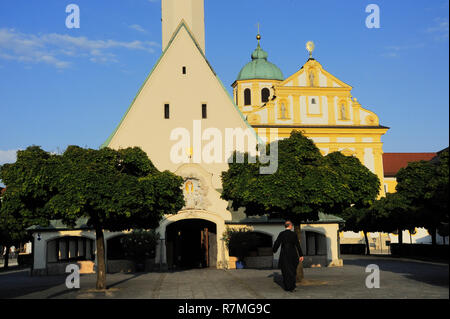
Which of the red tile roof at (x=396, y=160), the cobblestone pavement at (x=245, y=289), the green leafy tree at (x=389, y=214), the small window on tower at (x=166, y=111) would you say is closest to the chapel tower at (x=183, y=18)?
the small window on tower at (x=166, y=111)

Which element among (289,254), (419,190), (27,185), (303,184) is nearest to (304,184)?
(303,184)

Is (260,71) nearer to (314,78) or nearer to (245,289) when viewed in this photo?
(314,78)

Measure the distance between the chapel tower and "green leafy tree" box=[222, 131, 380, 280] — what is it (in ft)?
69.6

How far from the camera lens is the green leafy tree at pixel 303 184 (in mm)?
19000

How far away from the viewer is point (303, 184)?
19.0 m

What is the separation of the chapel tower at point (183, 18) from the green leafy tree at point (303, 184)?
21.2 metres

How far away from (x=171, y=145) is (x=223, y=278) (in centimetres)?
1204

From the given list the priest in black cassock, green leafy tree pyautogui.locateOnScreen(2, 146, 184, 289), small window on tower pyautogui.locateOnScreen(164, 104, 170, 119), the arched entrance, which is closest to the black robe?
the priest in black cassock

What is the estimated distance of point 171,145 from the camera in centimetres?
3309

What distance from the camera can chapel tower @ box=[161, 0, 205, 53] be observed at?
130 ft

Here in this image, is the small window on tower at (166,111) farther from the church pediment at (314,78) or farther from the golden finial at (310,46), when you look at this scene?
the golden finial at (310,46)

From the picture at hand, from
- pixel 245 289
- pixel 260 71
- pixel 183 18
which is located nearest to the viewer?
pixel 245 289

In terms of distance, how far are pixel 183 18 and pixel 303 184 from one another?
24129 mm

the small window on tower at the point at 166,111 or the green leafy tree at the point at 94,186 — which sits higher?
the small window on tower at the point at 166,111
